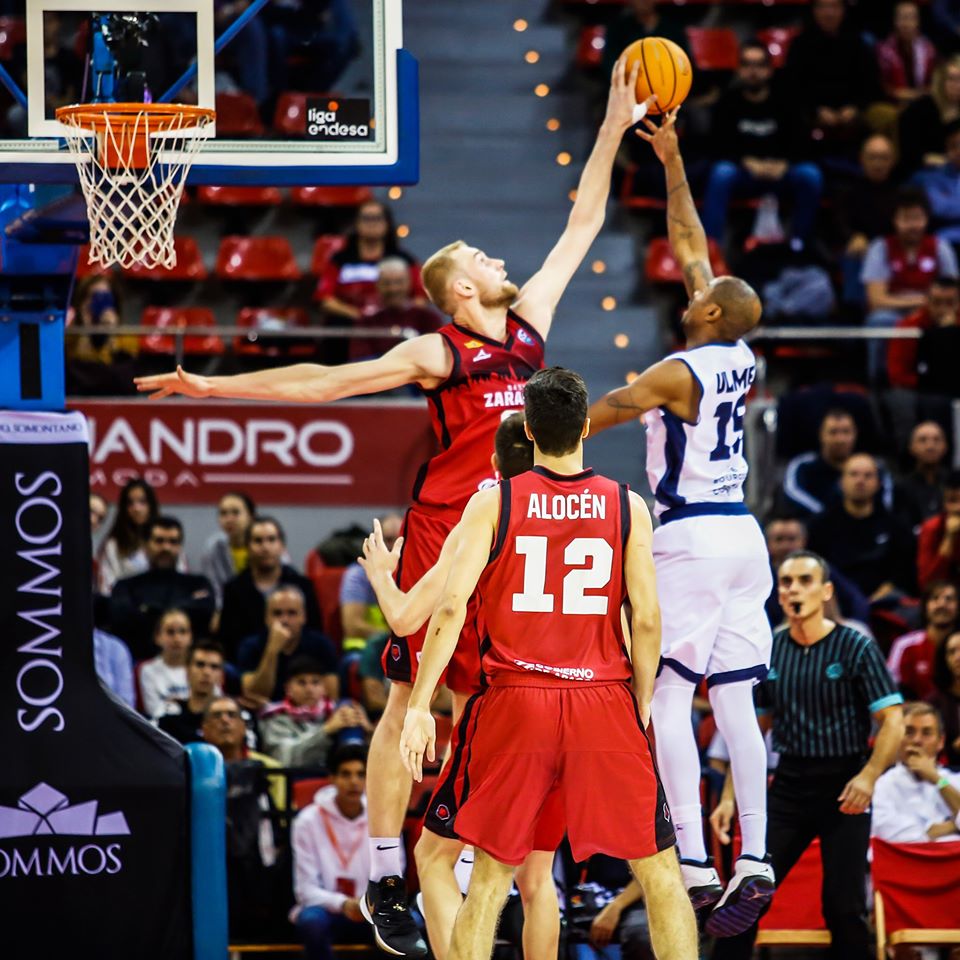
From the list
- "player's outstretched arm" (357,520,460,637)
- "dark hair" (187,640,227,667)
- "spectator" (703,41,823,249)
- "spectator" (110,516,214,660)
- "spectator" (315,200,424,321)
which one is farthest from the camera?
"spectator" (703,41,823,249)

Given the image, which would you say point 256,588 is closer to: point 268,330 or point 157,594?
point 157,594

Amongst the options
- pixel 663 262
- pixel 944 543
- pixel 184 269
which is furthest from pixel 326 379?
pixel 663 262

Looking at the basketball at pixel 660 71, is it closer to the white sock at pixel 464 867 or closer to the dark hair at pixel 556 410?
the dark hair at pixel 556 410

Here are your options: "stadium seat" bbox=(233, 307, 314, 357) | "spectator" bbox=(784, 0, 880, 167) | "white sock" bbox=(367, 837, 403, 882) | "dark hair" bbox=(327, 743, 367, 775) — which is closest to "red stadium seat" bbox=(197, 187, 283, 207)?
"stadium seat" bbox=(233, 307, 314, 357)

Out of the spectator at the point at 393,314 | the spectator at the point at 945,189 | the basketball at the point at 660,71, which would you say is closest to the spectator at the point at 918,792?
the basketball at the point at 660,71

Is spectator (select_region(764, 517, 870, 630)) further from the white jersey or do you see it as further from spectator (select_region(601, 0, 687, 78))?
spectator (select_region(601, 0, 687, 78))

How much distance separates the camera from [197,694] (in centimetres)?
1109

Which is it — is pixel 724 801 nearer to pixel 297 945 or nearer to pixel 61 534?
pixel 297 945

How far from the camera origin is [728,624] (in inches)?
311

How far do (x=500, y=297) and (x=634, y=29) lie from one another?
28.5 ft

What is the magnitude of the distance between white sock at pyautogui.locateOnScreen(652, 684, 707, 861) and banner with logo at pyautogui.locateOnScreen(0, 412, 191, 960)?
2268 millimetres

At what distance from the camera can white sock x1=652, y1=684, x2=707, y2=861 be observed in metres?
7.72

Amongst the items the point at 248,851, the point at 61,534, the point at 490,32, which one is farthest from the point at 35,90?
the point at 490,32

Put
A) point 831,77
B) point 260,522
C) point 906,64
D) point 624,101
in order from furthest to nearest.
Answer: point 906,64
point 831,77
point 260,522
point 624,101
